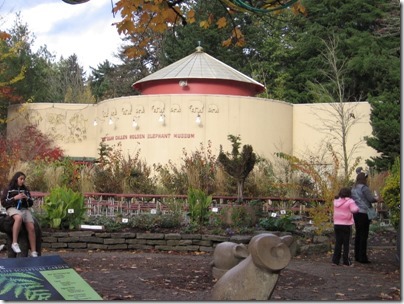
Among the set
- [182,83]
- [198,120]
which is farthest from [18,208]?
[182,83]

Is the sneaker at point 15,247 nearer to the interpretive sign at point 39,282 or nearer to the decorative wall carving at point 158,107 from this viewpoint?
the interpretive sign at point 39,282

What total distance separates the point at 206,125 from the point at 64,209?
1260 centimetres

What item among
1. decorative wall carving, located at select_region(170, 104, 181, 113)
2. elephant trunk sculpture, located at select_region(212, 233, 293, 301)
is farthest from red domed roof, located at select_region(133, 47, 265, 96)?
elephant trunk sculpture, located at select_region(212, 233, 293, 301)

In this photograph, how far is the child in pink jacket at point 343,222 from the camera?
34.3 ft

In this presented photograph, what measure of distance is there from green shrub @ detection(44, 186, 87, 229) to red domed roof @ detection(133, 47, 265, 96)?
1469 cm

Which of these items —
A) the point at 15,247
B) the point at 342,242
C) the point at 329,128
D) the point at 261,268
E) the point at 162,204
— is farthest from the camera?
the point at 329,128

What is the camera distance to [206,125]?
82.4 ft

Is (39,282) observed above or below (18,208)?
below

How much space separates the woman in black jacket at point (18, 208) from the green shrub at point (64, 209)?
3504 mm

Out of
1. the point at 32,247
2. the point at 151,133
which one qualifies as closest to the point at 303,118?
the point at 151,133

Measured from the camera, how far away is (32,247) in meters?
8.69

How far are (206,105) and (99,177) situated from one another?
7.78 meters

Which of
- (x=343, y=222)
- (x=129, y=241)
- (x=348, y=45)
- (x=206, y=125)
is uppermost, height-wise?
(x=348, y=45)

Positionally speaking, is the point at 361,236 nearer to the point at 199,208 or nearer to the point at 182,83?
the point at 199,208
